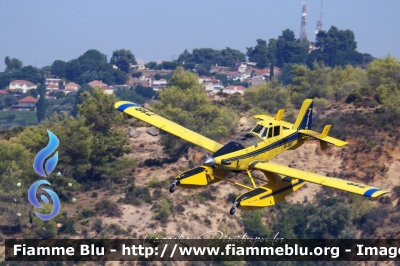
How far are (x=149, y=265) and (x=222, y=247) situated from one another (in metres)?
8.38

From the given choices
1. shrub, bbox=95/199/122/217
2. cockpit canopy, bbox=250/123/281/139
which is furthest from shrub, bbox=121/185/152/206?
cockpit canopy, bbox=250/123/281/139

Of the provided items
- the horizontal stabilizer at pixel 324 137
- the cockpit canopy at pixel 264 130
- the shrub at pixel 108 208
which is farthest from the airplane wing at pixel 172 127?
the shrub at pixel 108 208

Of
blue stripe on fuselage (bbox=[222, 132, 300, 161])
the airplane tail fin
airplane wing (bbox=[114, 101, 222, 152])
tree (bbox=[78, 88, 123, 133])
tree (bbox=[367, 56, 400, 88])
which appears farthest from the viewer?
tree (bbox=[367, 56, 400, 88])

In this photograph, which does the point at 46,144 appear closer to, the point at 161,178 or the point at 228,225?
the point at 161,178

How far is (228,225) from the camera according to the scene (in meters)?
74.0

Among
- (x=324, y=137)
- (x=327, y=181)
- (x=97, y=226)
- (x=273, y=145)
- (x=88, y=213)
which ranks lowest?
(x=97, y=226)

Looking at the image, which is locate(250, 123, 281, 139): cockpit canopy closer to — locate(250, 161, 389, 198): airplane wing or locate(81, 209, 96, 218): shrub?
locate(250, 161, 389, 198): airplane wing

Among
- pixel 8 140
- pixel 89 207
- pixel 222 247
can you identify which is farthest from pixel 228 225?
pixel 8 140

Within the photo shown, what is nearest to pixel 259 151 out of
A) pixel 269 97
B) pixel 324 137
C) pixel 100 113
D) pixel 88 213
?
pixel 324 137

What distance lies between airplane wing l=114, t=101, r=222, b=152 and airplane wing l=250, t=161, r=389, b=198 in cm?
406

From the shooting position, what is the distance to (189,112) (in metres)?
87.2

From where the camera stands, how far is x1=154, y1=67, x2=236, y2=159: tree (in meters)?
81.2

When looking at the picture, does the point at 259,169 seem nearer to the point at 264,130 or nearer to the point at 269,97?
the point at 264,130

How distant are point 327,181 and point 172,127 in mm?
11106
